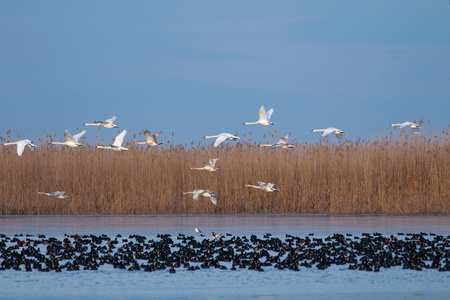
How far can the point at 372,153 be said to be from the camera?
49.6 feet

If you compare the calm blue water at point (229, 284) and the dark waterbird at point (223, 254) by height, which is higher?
the dark waterbird at point (223, 254)

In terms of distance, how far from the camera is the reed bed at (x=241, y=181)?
14.0 meters

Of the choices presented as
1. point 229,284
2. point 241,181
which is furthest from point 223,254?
point 241,181

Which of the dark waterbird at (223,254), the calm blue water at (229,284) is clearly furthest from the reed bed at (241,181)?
the calm blue water at (229,284)

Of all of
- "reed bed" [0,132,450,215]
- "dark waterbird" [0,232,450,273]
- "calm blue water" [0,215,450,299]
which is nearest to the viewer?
"calm blue water" [0,215,450,299]

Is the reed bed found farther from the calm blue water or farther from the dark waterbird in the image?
the calm blue water

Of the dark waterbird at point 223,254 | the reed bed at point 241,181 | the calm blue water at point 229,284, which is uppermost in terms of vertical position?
the reed bed at point 241,181

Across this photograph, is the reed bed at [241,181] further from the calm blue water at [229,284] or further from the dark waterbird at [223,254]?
the calm blue water at [229,284]

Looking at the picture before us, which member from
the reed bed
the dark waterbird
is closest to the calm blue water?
the dark waterbird

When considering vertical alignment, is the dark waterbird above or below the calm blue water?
above

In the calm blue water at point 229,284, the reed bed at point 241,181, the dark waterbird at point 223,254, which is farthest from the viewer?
the reed bed at point 241,181

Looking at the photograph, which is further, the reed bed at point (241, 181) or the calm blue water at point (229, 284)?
the reed bed at point (241, 181)

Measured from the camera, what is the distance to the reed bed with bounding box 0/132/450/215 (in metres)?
14.0

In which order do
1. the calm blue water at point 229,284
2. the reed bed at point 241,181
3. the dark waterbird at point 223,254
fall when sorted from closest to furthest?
the calm blue water at point 229,284
the dark waterbird at point 223,254
the reed bed at point 241,181
